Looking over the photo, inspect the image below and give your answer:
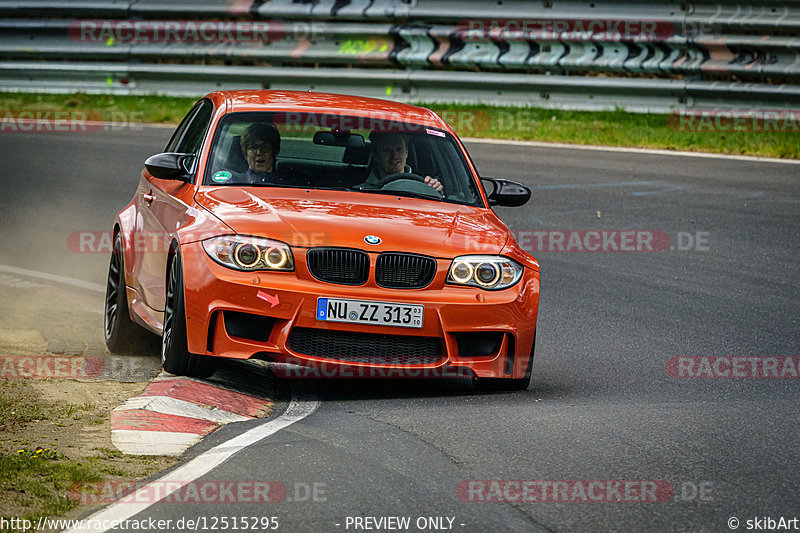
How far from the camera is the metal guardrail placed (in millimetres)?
16938

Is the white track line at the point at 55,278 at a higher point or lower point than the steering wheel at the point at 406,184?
lower

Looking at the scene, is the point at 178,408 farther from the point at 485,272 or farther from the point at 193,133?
the point at 193,133

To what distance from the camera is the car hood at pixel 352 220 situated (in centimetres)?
666

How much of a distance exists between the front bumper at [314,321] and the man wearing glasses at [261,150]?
1.07 metres

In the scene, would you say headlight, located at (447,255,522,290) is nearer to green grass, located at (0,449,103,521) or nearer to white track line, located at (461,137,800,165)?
green grass, located at (0,449,103,521)

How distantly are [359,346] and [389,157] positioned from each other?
1.77 metres

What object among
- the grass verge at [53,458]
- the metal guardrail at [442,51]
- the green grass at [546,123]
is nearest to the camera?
the grass verge at [53,458]

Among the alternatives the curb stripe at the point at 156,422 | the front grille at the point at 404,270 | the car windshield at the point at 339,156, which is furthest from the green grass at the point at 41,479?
the car windshield at the point at 339,156

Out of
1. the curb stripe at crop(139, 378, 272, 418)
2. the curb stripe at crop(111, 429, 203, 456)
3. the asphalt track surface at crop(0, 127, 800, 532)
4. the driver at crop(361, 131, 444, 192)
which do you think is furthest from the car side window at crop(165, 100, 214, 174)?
the curb stripe at crop(111, 429, 203, 456)

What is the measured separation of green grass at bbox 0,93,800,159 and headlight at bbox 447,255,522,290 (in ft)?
32.3

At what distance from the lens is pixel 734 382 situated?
290 inches

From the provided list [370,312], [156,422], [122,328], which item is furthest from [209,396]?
[122,328]

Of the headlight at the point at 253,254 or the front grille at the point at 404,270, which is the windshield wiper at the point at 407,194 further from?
the headlight at the point at 253,254

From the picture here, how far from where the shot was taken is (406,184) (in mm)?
7824
